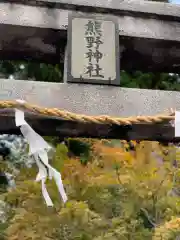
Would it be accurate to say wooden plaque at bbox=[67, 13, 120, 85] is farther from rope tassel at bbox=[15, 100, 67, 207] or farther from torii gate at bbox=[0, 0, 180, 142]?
rope tassel at bbox=[15, 100, 67, 207]

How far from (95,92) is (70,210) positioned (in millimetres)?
2022

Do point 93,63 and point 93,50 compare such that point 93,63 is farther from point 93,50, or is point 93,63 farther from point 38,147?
point 38,147

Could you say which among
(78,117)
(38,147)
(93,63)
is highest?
(93,63)

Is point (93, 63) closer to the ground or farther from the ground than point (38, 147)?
farther from the ground

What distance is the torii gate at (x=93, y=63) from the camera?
182 centimetres

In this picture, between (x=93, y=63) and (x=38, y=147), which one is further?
Answer: (x=93, y=63)

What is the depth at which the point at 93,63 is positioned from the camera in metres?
2.00

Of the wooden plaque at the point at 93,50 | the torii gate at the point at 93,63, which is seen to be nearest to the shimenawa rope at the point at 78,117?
the torii gate at the point at 93,63

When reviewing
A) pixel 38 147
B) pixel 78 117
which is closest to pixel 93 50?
pixel 78 117

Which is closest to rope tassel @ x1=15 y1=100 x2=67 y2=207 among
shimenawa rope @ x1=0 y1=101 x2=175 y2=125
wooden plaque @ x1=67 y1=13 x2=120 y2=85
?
shimenawa rope @ x1=0 y1=101 x2=175 y2=125

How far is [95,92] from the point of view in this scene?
1902 mm

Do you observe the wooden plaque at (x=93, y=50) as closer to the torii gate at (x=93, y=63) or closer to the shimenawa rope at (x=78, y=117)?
the torii gate at (x=93, y=63)

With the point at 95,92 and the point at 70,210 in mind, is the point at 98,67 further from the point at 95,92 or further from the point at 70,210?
the point at 70,210

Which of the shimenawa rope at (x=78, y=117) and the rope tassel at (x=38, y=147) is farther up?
the shimenawa rope at (x=78, y=117)
